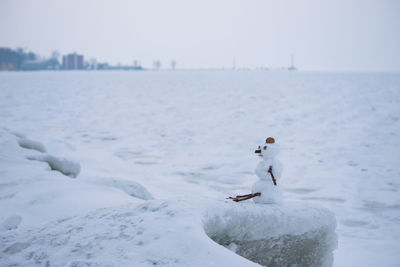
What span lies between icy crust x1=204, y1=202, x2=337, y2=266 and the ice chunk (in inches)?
71.6

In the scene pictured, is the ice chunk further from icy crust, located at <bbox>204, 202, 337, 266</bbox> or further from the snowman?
the snowman

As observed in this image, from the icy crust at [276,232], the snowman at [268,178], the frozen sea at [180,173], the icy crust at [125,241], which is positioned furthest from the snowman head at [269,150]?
the icy crust at [125,241]

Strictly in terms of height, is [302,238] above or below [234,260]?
below

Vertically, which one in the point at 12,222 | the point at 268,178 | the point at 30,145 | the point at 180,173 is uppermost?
the point at 268,178

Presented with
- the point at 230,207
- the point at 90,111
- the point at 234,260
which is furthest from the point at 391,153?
the point at 90,111

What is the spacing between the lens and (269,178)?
281 centimetres

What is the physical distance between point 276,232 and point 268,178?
42 cm

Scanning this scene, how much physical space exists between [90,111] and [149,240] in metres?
15.4

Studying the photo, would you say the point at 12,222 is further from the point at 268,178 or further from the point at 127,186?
the point at 268,178

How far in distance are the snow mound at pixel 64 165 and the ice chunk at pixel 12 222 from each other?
192cm

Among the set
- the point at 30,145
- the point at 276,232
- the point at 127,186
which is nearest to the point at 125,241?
the point at 276,232

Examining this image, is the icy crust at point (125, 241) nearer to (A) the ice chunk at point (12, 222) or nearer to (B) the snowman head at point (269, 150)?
(A) the ice chunk at point (12, 222)

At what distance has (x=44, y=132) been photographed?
10445mm

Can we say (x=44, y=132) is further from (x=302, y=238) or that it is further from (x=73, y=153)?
(x=302, y=238)
